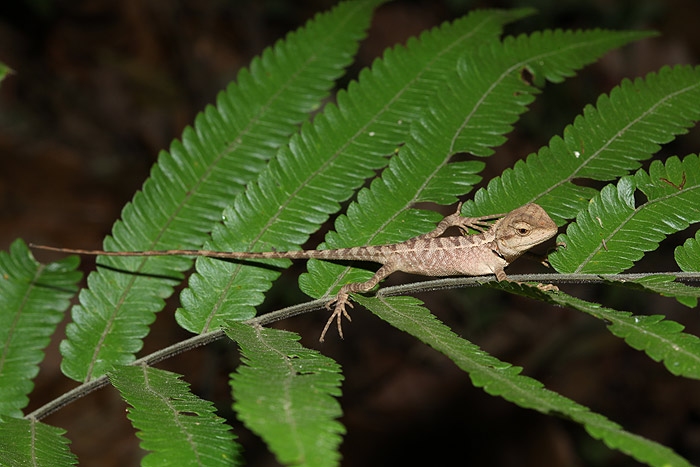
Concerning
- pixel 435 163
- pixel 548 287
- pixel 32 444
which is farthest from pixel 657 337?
pixel 32 444

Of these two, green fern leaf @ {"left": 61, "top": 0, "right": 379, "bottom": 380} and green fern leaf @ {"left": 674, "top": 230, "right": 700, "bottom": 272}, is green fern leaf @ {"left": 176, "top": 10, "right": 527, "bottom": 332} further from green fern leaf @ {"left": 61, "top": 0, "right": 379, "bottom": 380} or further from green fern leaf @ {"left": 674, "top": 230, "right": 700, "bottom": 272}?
green fern leaf @ {"left": 674, "top": 230, "right": 700, "bottom": 272}

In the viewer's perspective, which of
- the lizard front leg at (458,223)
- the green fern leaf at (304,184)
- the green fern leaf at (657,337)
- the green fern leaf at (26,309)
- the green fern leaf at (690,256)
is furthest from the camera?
the lizard front leg at (458,223)

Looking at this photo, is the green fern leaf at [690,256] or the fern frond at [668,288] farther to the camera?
the green fern leaf at [690,256]

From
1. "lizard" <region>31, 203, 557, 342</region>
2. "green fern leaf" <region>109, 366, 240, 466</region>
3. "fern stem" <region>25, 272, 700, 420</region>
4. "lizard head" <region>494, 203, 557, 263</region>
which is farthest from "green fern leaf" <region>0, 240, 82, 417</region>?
"lizard head" <region>494, 203, 557, 263</region>

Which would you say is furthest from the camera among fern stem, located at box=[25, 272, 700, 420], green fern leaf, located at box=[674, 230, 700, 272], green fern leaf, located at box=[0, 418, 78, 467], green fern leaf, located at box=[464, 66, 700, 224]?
green fern leaf, located at box=[464, 66, 700, 224]

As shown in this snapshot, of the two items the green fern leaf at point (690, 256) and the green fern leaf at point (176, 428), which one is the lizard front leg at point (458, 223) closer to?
the green fern leaf at point (690, 256)

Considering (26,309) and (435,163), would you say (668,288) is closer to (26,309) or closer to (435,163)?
(435,163)

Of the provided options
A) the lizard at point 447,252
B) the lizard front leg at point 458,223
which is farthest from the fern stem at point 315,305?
the lizard front leg at point 458,223
